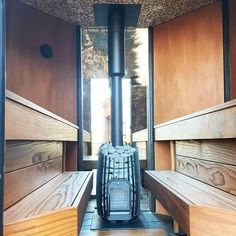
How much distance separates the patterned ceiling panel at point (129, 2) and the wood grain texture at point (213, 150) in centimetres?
115

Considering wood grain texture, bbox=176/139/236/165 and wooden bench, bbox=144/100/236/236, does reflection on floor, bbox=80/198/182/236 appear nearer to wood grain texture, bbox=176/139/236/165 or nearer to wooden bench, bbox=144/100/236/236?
wooden bench, bbox=144/100/236/236

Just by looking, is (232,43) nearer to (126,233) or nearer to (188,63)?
(188,63)

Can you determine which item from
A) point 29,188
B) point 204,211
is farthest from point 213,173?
point 29,188

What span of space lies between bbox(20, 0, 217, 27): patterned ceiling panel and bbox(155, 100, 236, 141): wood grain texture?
3.41 feet

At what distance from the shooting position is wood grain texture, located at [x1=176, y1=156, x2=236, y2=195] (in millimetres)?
1339

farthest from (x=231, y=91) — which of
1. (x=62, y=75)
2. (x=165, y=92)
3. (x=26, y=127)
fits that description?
(x=26, y=127)

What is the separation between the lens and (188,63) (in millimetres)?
2783

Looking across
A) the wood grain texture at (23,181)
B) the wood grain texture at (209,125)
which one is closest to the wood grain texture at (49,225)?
the wood grain texture at (23,181)

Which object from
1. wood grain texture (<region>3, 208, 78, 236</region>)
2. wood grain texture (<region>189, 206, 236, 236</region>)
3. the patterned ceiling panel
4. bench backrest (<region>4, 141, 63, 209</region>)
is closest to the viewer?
wood grain texture (<region>3, 208, 78, 236</region>)

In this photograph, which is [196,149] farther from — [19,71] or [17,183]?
[19,71]

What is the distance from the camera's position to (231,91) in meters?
2.40

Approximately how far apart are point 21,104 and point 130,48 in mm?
2162

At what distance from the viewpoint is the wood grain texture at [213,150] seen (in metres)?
1.38

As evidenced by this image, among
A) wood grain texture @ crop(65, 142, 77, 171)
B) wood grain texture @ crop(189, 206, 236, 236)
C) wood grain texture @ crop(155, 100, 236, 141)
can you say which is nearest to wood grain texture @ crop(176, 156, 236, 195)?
wood grain texture @ crop(155, 100, 236, 141)
